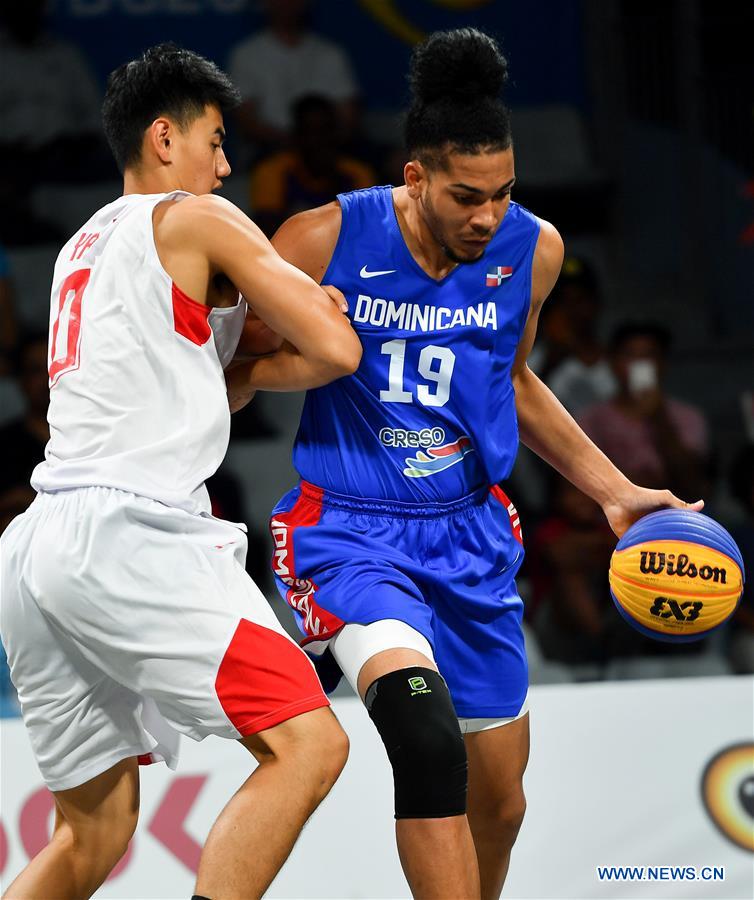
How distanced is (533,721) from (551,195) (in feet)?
13.8

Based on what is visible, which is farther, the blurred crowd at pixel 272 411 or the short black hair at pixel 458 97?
the blurred crowd at pixel 272 411

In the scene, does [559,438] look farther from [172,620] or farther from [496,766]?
[172,620]

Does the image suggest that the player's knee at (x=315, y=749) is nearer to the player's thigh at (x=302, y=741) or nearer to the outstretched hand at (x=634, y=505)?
the player's thigh at (x=302, y=741)

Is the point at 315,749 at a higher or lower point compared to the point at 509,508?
lower

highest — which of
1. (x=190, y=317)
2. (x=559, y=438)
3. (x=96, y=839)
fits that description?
(x=190, y=317)

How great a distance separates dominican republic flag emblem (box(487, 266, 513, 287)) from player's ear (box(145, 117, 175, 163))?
767mm

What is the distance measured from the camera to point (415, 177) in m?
2.92

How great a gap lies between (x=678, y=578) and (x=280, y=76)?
5215 mm

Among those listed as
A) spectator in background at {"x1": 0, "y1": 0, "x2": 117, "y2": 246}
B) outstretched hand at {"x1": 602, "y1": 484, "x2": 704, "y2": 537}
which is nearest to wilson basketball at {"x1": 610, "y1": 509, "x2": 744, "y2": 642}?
outstretched hand at {"x1": 602, "y1": 484, "x2": 704, "y2": 537}

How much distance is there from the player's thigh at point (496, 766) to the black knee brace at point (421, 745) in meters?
0.43

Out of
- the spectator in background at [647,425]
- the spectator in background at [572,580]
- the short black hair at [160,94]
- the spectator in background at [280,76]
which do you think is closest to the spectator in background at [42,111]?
the spectator in background at [280,76]

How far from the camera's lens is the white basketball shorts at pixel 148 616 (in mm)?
2465

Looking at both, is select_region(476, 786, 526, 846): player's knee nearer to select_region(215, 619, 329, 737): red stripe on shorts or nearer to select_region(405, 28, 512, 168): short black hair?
select_region(215, 619, 329, 737): red stripe on shorts

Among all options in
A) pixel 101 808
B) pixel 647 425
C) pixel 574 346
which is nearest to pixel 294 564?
pixel 101 808
